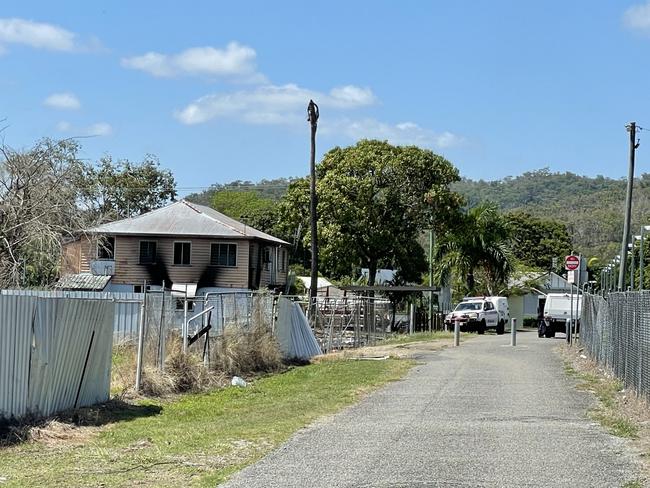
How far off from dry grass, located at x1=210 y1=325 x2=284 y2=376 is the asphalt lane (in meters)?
4.13

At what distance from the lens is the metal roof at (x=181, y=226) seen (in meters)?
50.5

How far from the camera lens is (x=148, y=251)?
50.9m

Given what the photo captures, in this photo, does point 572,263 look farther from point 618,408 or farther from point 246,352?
point 618,408

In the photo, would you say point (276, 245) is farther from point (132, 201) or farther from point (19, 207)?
point (19, 207)

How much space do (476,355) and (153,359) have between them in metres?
12.0

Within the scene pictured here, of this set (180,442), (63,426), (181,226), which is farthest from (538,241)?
(180,442)

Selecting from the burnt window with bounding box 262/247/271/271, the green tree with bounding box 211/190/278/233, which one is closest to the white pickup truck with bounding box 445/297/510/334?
the burnt window with bounding box 262/247/271/271

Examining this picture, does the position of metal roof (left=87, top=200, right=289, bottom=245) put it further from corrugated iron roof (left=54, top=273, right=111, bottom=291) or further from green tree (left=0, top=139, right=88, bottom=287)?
green tree (left=0, top=139, right=88, bottom=287)

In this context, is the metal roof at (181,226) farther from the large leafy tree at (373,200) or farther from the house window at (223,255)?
the large leafy tree at (373,200)

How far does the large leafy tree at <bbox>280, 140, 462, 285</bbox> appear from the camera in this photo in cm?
5159

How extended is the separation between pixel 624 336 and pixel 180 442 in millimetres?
9046

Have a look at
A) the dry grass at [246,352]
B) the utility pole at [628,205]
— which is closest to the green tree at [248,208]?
the utility pole at [628,205]

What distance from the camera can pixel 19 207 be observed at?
3131cm

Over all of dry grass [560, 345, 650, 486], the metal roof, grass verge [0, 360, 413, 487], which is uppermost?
the metal roof
